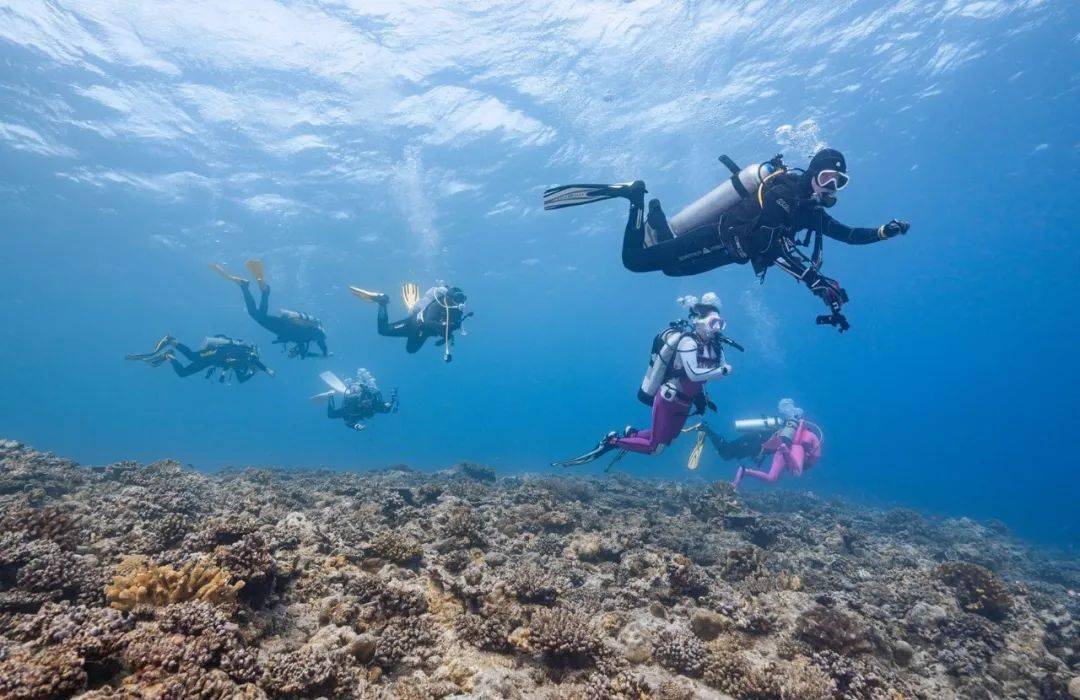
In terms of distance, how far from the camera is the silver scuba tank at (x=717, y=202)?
6.84 metres

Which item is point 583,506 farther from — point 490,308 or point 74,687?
point 490,308

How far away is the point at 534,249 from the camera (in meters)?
46.8

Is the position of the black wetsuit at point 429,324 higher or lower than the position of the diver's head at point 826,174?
lower

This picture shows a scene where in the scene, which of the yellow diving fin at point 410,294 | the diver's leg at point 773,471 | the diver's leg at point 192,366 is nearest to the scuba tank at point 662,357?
the yellow diving fin at point 410,294

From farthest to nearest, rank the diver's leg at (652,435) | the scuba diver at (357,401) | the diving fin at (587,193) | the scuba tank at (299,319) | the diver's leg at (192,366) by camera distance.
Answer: the scuba tank at (299,319) → the diver's leg at (192,366) → the scuba diver at (357,401) → the diver's leg at (652,435) → the diving fin at (587,193)

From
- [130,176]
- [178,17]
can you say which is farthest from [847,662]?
[130,176]

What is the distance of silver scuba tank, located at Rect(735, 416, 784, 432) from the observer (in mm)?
17353

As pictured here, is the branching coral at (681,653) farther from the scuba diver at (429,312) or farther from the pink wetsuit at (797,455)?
→ the pink wetsuit at (797,455)

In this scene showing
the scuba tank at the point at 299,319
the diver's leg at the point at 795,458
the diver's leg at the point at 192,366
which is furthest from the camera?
the scuba tank at the point at 299,319

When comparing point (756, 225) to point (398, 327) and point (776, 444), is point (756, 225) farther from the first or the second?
point (776, 444)

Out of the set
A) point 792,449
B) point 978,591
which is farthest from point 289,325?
point 978,591

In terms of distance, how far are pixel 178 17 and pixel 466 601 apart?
83.1ft

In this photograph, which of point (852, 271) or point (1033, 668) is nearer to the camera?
point (1033, 668)

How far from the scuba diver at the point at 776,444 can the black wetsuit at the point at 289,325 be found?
13897 millimetres
